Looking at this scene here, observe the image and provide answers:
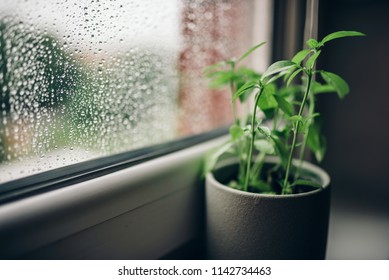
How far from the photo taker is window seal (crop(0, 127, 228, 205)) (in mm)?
419

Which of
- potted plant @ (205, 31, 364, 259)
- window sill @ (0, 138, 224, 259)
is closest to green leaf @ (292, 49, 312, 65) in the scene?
potted plant @ (205, 31, 364, 259)

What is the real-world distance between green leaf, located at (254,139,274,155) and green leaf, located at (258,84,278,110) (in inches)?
2.1

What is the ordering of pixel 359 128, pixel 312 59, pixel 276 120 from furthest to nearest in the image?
pixel 359 128 < pixel 276 120 < pixel 312 59

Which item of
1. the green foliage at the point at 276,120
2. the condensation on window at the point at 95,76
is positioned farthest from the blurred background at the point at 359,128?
the condensation on window at the point at 95,76

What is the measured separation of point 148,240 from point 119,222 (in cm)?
7

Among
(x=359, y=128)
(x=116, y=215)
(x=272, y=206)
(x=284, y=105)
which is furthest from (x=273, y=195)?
(x=359, y=128)

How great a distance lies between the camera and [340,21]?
75 cm

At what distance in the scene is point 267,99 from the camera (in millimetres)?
480

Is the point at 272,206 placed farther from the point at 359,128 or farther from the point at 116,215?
the point at 359,128

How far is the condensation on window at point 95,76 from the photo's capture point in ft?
1.41

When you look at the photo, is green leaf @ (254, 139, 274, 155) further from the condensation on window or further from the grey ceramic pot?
the condensation on window

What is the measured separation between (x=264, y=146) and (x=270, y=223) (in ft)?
0.37
